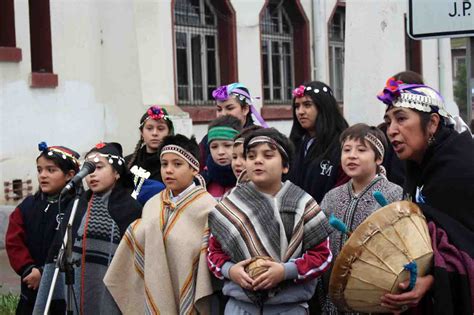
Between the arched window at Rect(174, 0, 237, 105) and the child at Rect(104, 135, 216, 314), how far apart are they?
9739mm

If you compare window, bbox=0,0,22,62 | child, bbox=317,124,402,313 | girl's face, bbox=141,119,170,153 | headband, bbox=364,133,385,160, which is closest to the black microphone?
girl's face, bbox=141,119,170,153

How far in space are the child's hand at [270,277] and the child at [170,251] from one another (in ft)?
1.68

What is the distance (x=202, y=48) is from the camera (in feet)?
51.4

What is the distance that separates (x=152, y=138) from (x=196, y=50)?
9120 millimetres

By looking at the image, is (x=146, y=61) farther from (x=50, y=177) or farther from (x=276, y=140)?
(x=276, y=140)

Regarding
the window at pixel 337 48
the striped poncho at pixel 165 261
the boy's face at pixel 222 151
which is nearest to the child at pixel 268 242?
the striped poncho at pixel 165 261

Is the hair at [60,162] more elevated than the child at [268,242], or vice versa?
the hair at [60,162]

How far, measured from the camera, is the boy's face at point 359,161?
202 inches

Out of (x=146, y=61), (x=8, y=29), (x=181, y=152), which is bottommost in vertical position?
(x=181, y=152)

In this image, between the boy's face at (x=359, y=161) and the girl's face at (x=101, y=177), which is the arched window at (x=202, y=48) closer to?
the girl's face at (x=101, y=177)

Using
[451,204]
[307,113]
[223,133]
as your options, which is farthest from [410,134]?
[223,133]

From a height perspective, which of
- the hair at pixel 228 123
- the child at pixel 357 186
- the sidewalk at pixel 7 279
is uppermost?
the hair at pixel 228 123

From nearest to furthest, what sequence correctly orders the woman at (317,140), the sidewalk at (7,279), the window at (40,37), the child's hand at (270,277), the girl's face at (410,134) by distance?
the girl's face at (410,134), the child's hand at (270,277), the woman at (317,140), the sidewalk at (7,279), the window at (40,37)

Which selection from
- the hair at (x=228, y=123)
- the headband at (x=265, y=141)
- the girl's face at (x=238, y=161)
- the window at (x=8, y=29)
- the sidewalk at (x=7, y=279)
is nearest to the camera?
the headband at (x=265, y=141)
